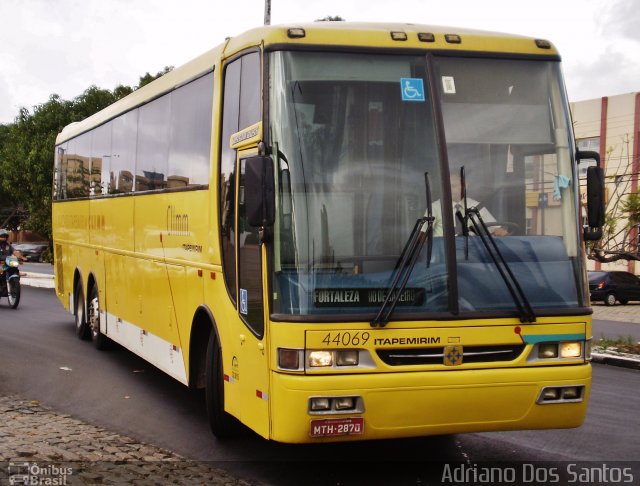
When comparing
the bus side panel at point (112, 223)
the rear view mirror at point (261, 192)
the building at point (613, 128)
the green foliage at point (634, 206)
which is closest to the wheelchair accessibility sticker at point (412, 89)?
the rear view mirror at point (261, 192)

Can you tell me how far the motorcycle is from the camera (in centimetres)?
2095

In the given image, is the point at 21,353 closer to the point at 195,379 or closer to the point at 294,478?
the point at 195,379

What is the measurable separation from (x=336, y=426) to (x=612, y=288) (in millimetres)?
33220

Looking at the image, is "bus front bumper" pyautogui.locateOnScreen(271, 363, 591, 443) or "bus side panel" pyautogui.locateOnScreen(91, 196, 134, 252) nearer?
"bus front bumper" pyautogui.locateOnScreen(271, 363, 591, 443)

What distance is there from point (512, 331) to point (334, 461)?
6.40ft

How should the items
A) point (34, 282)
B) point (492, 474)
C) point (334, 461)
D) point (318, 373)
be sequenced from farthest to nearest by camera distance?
point (34, 282), point (334, 461), point (492, 474), point (318, 373)

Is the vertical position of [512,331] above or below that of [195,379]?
above

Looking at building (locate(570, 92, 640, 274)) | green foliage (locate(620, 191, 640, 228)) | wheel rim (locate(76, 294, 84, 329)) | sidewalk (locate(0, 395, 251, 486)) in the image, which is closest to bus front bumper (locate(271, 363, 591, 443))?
sidewalk (locate(0, 395, 251, 486))

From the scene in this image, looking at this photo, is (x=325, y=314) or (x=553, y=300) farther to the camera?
(x=553, y=300)

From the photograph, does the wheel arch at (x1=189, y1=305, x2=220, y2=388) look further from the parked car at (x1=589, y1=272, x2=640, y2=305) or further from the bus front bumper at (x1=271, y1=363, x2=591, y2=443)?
the parked car at (x1=589, y1=272, x2=640, y2=305)

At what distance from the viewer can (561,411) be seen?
21.8 ft

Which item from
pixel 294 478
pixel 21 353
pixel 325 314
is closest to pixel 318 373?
pixel 325 314

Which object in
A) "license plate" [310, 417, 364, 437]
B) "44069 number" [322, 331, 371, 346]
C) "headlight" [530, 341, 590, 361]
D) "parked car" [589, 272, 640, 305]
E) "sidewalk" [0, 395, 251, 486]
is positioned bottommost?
"parked car" [589, 272, 640, 305]

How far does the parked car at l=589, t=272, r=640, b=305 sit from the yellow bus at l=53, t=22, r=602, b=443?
31.4 metres
